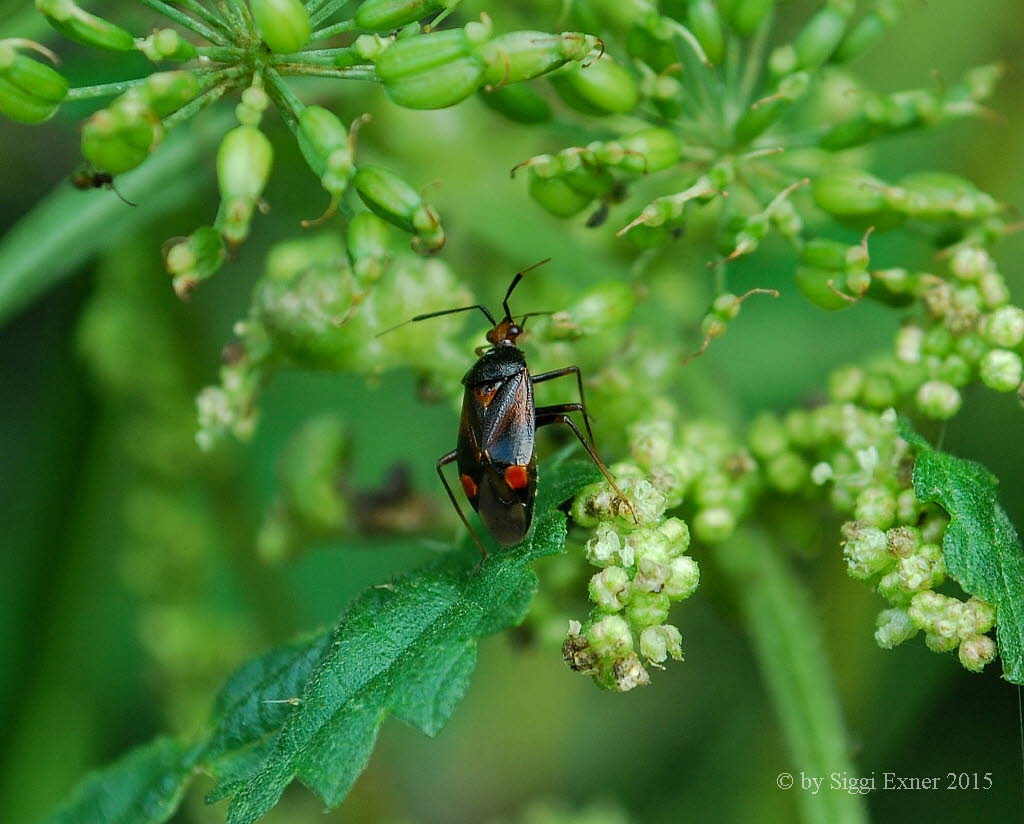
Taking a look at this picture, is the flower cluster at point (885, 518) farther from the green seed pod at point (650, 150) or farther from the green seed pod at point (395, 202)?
the green seed pod at point (395, 202)

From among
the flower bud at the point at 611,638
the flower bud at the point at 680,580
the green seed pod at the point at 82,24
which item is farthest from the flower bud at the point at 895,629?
the green seed pod at the point at 82,24

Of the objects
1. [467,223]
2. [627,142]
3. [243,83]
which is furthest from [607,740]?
[243,83]

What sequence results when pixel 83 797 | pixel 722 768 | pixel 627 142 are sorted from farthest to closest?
pixel 722 768 → pixel 83 797 → pixel 627 142

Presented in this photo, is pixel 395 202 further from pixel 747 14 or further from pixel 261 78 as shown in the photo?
pixel 747 14

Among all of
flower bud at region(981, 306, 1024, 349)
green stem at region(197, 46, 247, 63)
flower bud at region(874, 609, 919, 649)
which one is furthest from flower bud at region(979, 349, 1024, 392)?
green stem at region(197, 46, 247, 63)

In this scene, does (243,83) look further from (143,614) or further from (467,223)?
(143,614)

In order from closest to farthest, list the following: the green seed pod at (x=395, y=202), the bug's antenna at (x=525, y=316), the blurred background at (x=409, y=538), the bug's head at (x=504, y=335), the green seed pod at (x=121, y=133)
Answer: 1. the green seed pod at (x=121, y=133)
2. the green seed pod at (x=395, y=202)
3. the bug's head at (x=504, y=335)
4. the bug's antenna at (x=525, y=316)
5. the blurred background at (x=409, y=538)
